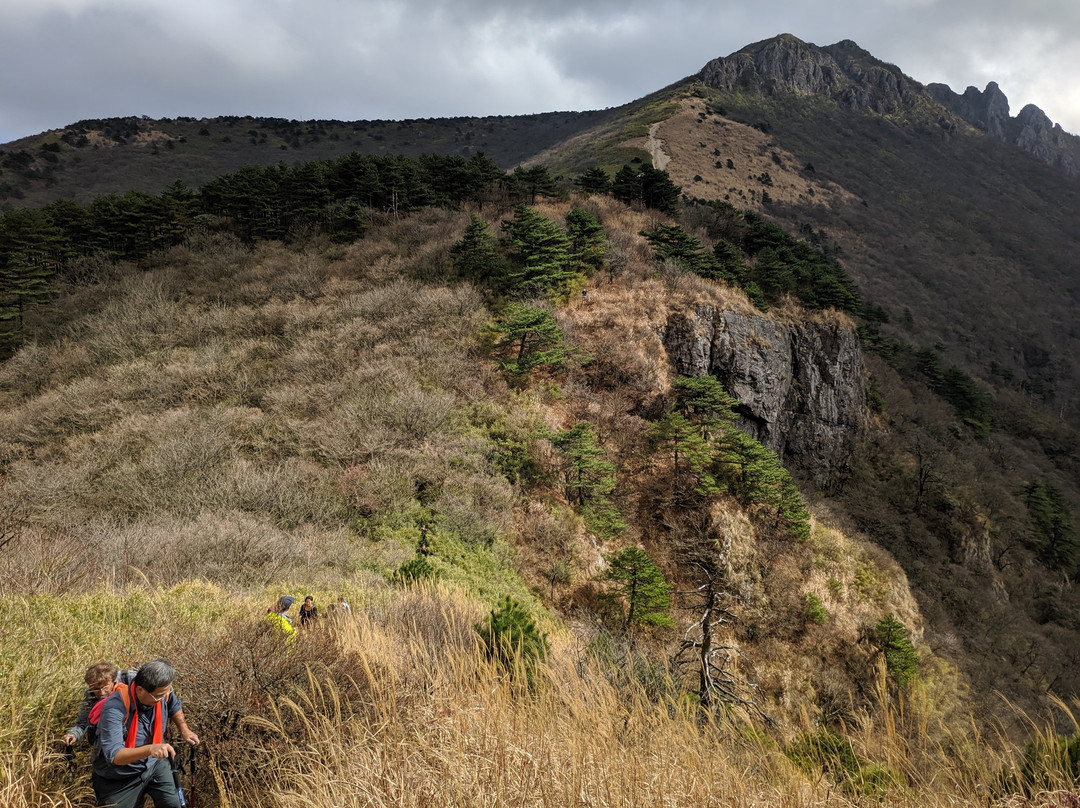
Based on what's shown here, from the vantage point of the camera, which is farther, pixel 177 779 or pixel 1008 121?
pixel 1008 121

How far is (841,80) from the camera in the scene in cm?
13138

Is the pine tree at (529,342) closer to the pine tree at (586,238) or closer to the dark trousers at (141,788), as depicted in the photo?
the pine tree at (586,238)

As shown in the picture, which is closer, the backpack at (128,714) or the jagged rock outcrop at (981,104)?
the backpack at (128,714)

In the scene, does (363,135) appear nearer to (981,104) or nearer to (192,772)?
(192,772)

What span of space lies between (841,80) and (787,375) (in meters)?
156

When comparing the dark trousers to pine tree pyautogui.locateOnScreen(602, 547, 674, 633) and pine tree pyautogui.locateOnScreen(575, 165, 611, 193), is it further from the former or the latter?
pine tree pyautogui.locateOnScreen(575, 165, 611, 193)

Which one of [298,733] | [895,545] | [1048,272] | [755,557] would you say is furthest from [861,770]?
[1048,272]

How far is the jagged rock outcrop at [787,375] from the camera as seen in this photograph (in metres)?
23.4

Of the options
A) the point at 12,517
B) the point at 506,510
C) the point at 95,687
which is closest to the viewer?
the point at 95,687

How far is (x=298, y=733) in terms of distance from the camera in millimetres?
2898

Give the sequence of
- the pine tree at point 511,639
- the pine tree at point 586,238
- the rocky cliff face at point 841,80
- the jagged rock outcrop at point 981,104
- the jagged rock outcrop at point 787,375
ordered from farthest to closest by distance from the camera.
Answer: the jagged rock outcrop at point 981,104 → the rocky cliff face at point 841,80 → the pine tree at point 586,238 → the jagged rock outcrop at point 787,375 → the pine tree at point 511,639

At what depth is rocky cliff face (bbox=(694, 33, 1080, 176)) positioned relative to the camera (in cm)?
11619

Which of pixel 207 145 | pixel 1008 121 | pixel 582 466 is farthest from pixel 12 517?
pixel 1008 121

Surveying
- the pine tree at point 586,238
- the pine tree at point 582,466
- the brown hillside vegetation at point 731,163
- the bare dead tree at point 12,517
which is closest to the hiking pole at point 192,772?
the bare dead tree at point 12,517
